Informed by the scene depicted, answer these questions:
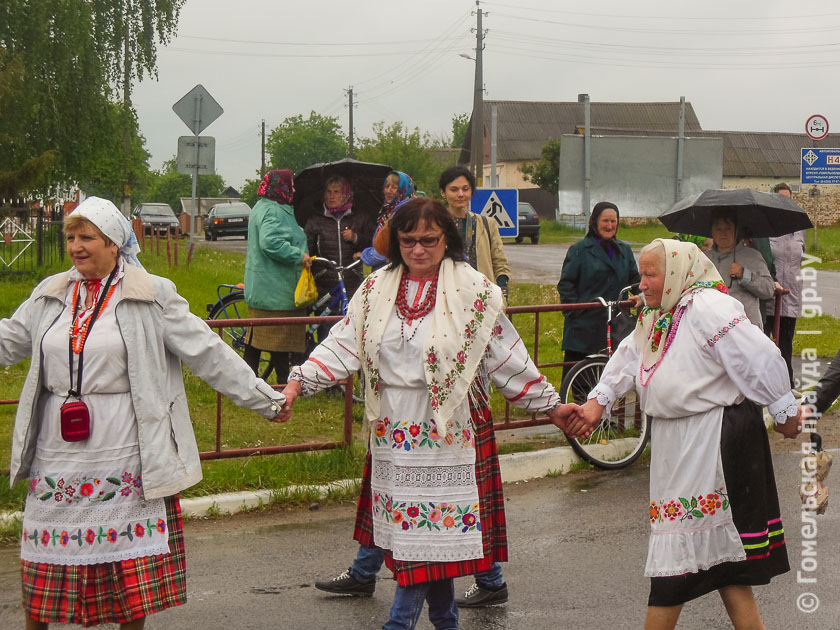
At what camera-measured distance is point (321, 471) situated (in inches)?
302

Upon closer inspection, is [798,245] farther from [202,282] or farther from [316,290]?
[202,282]

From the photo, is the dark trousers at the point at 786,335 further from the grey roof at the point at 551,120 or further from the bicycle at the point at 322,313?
the grey roof at the point at 551,120

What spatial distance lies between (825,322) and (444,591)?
1318cm

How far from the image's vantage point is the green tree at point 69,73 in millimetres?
21953

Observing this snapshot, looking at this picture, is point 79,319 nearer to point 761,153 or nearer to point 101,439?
point 101,439

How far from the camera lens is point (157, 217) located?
50.3 metres

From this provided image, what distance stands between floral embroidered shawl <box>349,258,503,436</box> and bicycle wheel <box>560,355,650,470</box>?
3.75 m

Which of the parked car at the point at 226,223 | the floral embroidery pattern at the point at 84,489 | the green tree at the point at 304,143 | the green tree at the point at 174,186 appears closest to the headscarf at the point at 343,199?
the floral embroidery pattern at the point at 84,489

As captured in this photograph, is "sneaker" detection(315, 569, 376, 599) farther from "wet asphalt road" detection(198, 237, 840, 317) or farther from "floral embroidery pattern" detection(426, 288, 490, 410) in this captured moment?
"wet asphalt road" detection(198, 237, 840, 317)

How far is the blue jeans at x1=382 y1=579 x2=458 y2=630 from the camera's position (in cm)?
445

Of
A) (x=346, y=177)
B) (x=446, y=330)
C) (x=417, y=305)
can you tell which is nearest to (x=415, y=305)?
(x=417, y=305)

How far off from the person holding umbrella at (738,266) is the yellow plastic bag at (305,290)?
3.29m

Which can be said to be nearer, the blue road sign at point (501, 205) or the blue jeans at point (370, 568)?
the blue jeans at point (370, 568)

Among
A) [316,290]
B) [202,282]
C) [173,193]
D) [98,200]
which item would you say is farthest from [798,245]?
[173,193]
